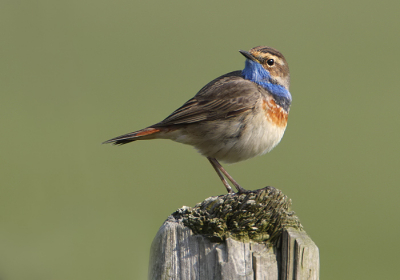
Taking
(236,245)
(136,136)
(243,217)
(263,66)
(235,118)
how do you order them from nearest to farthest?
(236,245) → (243,217) → (136,136) → (235,118) → (263,66)

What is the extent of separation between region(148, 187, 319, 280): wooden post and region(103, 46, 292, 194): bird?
8.25 ft

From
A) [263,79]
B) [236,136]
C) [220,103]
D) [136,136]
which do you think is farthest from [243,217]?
[263,79]

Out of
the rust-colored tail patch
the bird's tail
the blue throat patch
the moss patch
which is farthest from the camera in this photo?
the blue throat patch

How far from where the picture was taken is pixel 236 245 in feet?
10.8

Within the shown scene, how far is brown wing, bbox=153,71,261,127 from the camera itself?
6281mm

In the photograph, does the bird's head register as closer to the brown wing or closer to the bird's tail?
the brown wing

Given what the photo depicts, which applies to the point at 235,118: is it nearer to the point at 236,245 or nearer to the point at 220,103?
the point at 220,103

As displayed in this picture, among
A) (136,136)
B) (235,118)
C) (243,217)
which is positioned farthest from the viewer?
(235,118)

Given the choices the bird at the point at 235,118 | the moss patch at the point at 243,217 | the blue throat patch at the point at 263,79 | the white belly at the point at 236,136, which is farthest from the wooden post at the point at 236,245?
the blue throat patch at the point at 263,79

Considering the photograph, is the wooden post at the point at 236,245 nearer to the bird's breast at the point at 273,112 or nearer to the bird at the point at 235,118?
the bird at the point at 235,118

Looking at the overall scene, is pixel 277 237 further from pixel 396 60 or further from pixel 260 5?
pixel 260 5

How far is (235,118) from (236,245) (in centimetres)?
312

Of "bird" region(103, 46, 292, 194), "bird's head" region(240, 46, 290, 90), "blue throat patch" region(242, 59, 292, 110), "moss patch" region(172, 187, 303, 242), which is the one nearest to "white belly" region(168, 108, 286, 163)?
"bird" region(103, 46, 292, 194)

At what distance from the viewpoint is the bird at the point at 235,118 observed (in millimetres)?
6227
